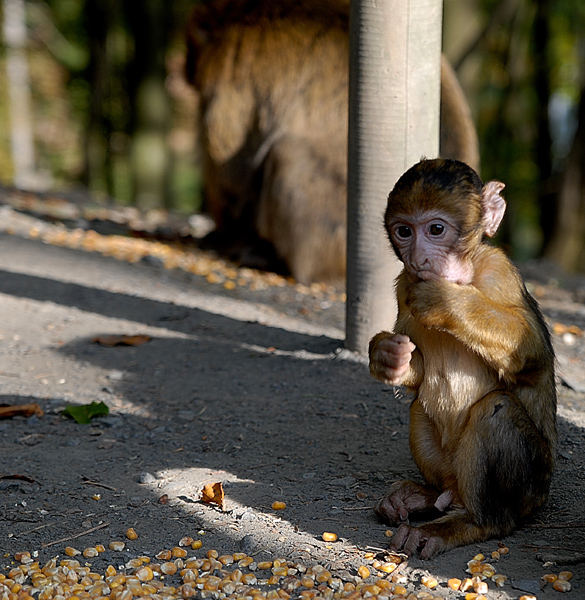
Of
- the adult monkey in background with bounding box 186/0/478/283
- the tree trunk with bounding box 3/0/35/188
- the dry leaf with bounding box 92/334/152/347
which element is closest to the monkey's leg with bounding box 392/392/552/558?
the dry leaf with bounding box 92/334/152/347

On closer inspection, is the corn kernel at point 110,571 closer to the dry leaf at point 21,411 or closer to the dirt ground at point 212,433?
the dirt ground at point 212,433

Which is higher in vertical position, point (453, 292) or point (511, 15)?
point (511, 15)

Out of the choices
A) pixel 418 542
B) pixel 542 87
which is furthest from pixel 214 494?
pixel 542 87

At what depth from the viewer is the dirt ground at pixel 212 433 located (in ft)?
10.6

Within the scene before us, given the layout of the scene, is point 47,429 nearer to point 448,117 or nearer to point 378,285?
point 378,285

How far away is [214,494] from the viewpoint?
352 cm

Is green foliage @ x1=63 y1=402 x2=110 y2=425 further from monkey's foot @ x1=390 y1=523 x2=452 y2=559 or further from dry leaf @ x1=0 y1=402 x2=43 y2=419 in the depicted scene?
monkey's foot @ x1=390 y1=523 x2=452 y2=559

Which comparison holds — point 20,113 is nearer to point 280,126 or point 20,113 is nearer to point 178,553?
point 280,126

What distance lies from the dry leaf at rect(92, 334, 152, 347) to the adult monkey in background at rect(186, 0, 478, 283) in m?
2.03

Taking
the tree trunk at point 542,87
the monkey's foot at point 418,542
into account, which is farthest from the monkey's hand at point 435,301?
the tree trunk at point 542,87

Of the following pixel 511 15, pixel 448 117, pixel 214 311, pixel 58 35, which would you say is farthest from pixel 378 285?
pixel 58 35

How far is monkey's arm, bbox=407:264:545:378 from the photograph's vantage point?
300 cm

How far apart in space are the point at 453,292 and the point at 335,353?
2.11 meters

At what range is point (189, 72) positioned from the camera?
8375 mm
